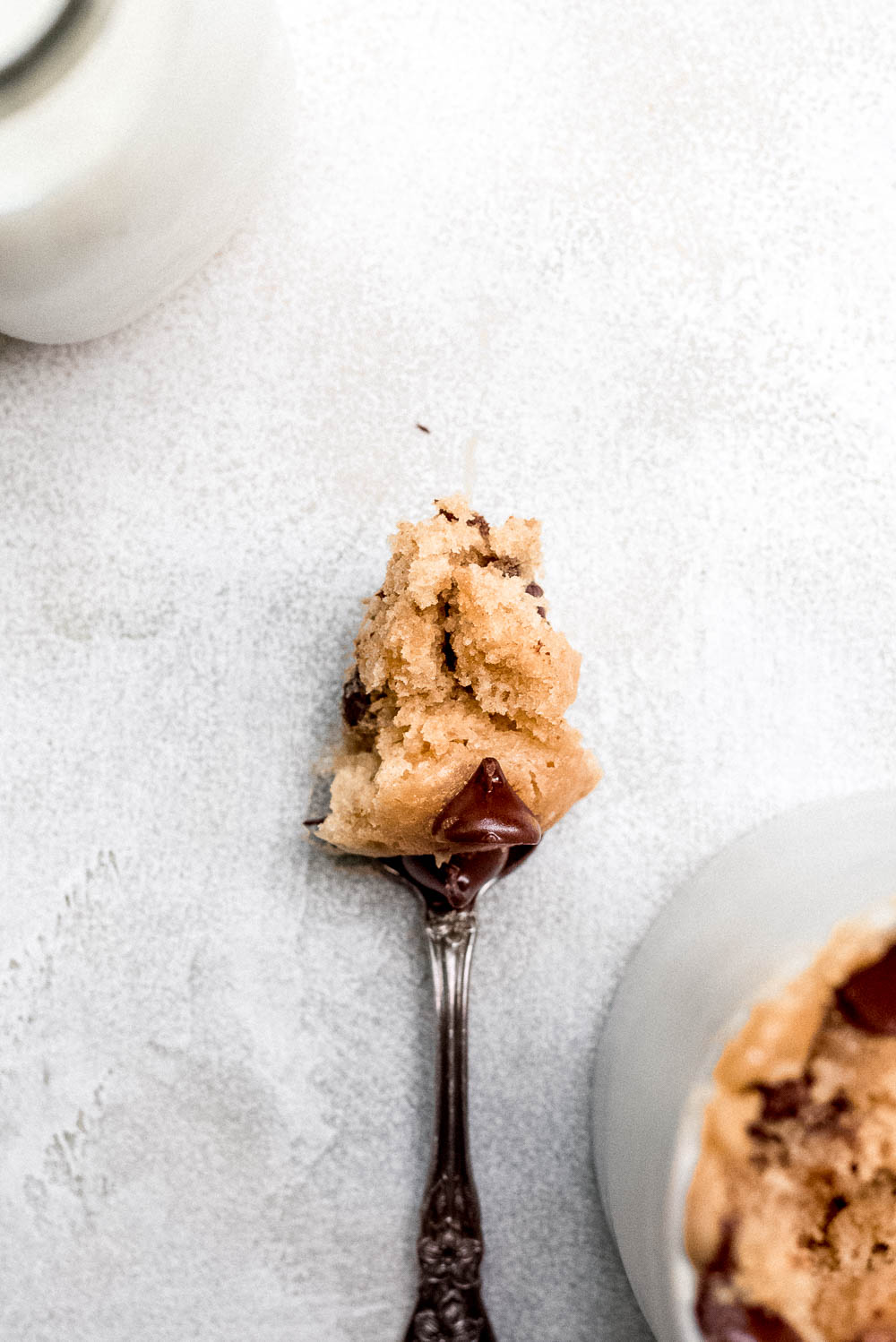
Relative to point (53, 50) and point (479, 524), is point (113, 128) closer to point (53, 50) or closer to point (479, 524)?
point (53, 50)

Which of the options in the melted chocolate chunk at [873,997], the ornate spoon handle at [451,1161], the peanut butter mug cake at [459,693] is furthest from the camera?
the ornate spoon handle at [451,1161]

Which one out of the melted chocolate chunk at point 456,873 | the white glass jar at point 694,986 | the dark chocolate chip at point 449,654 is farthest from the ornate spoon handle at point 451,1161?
the dark chocolate chip at point 449,654

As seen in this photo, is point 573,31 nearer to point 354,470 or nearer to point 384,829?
point 354,470

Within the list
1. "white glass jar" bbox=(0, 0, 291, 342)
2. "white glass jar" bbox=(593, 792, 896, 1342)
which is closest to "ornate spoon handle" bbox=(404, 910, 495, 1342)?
"white glass jar" bbox=(593, 792, 896, 1342)

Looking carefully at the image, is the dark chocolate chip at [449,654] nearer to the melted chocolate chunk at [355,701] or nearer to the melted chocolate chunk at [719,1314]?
the melted chocolate chunk at [355,701]

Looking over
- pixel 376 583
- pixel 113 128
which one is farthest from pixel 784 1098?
pixel 113 128

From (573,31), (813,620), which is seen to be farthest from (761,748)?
(573,31)
